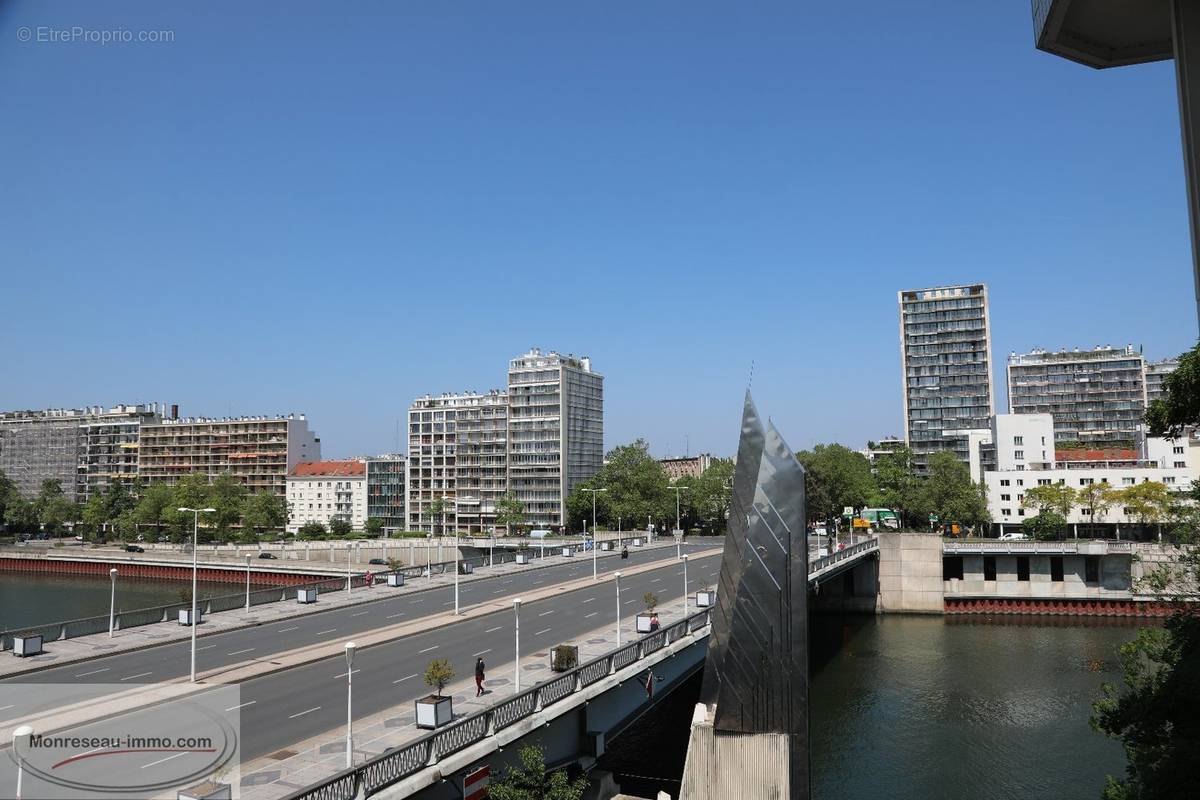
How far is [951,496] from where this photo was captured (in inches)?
4097

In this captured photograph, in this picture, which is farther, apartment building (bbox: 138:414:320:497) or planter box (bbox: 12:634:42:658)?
apartment building (bbox: 138:414:320:497)

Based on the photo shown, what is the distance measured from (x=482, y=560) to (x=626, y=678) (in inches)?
1824

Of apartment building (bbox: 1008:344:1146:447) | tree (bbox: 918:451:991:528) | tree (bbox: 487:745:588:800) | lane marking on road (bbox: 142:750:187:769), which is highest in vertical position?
apartment building (bbox: 1008:344:1146:447)

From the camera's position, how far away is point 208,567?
109m

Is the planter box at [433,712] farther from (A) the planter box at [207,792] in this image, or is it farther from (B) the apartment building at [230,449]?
(B) the apartment building at [230,449]

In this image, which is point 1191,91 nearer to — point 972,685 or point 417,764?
point 417,764

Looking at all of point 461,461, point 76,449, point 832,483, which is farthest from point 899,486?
point 76,449

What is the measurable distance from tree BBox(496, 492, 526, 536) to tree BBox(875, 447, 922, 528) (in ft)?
181

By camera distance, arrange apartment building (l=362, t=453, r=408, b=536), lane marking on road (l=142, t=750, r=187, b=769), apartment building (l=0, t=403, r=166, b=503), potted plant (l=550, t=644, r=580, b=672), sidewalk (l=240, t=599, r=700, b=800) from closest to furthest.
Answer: sidewalk (l=240, t=599, r=700, b=800) → lane marking on road (l=142, t=750, r=187, b=769) → potted plant (l=550, t=644, r=580, b=672) → apartment building (l=362, t=453, r=408, b=536) → apartment building (l=0, t=403, r=166, b=503)

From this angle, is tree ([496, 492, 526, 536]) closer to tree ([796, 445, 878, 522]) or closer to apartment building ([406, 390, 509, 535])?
apartment building ([406, 390, 509, 535])

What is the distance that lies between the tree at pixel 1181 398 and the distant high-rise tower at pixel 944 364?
13848 cm

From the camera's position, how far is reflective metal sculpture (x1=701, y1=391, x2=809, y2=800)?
84.0 ft

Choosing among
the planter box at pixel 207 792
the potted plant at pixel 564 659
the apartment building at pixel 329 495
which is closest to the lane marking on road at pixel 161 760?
the planter box at pixel 207 792

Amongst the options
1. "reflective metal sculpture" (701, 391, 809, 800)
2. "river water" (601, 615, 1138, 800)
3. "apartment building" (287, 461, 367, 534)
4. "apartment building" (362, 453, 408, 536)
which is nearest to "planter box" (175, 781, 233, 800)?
"reflective metal sculpture" (701, 391, 809, 800)
